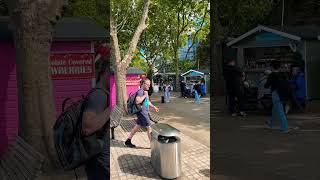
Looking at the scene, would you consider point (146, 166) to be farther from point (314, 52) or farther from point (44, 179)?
point (314, 52)

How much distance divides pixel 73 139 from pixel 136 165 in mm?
231

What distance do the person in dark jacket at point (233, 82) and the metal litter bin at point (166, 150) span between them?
0.21 m

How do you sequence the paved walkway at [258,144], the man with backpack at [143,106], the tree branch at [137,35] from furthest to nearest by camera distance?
1. the paved walkway at [258,144]
2. the man with backpack at [143,106]
3. the tree branch at [137,35]

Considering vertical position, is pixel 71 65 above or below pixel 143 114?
above

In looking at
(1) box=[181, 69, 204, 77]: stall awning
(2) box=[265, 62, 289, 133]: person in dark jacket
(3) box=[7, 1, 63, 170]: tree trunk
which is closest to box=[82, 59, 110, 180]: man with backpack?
(3) box=[7, 1, 63, 170]: tree trunk

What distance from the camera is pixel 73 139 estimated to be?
4.18 feet

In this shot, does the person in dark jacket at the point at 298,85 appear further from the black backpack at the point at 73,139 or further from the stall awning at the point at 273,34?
the black backpack at the point at 73,139

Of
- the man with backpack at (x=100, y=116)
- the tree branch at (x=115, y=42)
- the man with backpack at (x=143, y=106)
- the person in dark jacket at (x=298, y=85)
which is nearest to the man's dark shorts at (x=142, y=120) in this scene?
the man with backpack at (x=143, y=106)

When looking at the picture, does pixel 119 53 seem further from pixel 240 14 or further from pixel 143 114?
pixel 240 14

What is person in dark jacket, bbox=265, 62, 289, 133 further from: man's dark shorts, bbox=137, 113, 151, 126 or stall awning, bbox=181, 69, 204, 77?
man's dark shorts, bbox=137, 113, 151, 126

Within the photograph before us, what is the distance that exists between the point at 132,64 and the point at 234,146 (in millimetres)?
698

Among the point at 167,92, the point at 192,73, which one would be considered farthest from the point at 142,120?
the point at 192,73

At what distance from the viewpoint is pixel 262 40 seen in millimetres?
1166

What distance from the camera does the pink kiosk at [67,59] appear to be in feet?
3.93
